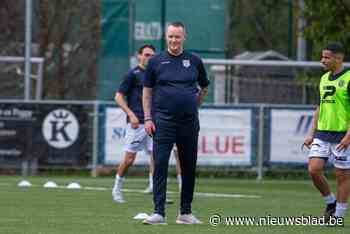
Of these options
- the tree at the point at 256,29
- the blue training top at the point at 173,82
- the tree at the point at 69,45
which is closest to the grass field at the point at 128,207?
the blue training top at the point at 173,82

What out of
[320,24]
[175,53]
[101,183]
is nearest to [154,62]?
[175,53]

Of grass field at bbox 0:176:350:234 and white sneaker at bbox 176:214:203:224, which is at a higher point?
white sneaker at bbox 176:214:203:224

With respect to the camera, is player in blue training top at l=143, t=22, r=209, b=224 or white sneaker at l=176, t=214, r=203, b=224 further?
white sneaker at l=176, t=214, r=203, b=224

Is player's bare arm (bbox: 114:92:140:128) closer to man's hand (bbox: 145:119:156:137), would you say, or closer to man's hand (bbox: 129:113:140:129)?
man's hand (bbox: 129:113:140:129)

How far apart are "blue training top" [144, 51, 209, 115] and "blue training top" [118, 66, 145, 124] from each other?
4.50 m

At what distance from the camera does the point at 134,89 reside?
738 inches

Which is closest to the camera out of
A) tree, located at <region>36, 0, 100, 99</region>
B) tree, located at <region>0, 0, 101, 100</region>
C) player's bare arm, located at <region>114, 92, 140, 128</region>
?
player's bare arm, located at <region>114, 92, 140, 128</region>

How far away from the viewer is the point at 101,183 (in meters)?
23.9

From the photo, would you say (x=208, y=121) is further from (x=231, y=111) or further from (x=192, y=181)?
(x=192, y=181)

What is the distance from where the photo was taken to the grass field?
13445 mm

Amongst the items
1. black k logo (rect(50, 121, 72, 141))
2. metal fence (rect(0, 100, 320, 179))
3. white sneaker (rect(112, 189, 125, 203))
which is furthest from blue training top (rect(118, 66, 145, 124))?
black k logo (rect(50, 121, 72, 141))

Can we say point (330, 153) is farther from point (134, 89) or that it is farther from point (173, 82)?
point (134, 89)

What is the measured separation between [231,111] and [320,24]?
2.61 m

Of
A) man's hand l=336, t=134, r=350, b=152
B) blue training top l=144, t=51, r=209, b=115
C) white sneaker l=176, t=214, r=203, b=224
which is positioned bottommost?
white sneaker l=176, t=214, r=203, b=224
